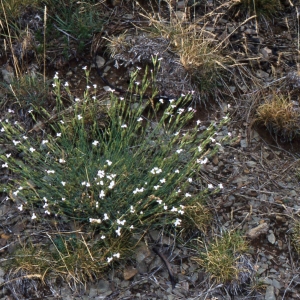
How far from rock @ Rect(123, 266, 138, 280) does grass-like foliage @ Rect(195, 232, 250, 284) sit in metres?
0.38

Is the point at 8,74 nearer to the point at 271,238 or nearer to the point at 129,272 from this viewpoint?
the point at 129,272

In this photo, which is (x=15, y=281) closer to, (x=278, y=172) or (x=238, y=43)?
(x=278, y=172)

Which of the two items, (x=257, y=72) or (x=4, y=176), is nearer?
(x=4, y=176)

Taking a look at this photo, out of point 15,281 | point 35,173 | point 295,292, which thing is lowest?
point 295,292

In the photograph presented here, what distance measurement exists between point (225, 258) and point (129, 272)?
585 millimetres

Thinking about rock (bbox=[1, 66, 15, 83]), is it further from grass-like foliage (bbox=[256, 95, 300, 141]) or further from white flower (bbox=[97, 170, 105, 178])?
grass-like foliage (bbox=[256, 95, 300, 141])

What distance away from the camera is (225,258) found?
3.41 metres

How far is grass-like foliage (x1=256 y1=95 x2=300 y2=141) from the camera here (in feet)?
14.0

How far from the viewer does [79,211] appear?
3.60 m

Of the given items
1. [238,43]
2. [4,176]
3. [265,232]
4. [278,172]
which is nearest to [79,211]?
[4,176]

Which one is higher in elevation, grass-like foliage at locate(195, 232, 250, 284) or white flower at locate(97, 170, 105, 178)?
white flower at locate(97, 170, 105, 178)

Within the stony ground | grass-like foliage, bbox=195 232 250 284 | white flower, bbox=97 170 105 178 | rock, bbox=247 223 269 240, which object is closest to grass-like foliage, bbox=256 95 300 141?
the stony ground

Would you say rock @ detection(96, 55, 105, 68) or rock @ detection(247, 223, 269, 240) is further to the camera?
rock @ detection(96, 55, 105, 68)

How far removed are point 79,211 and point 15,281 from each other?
560mm
